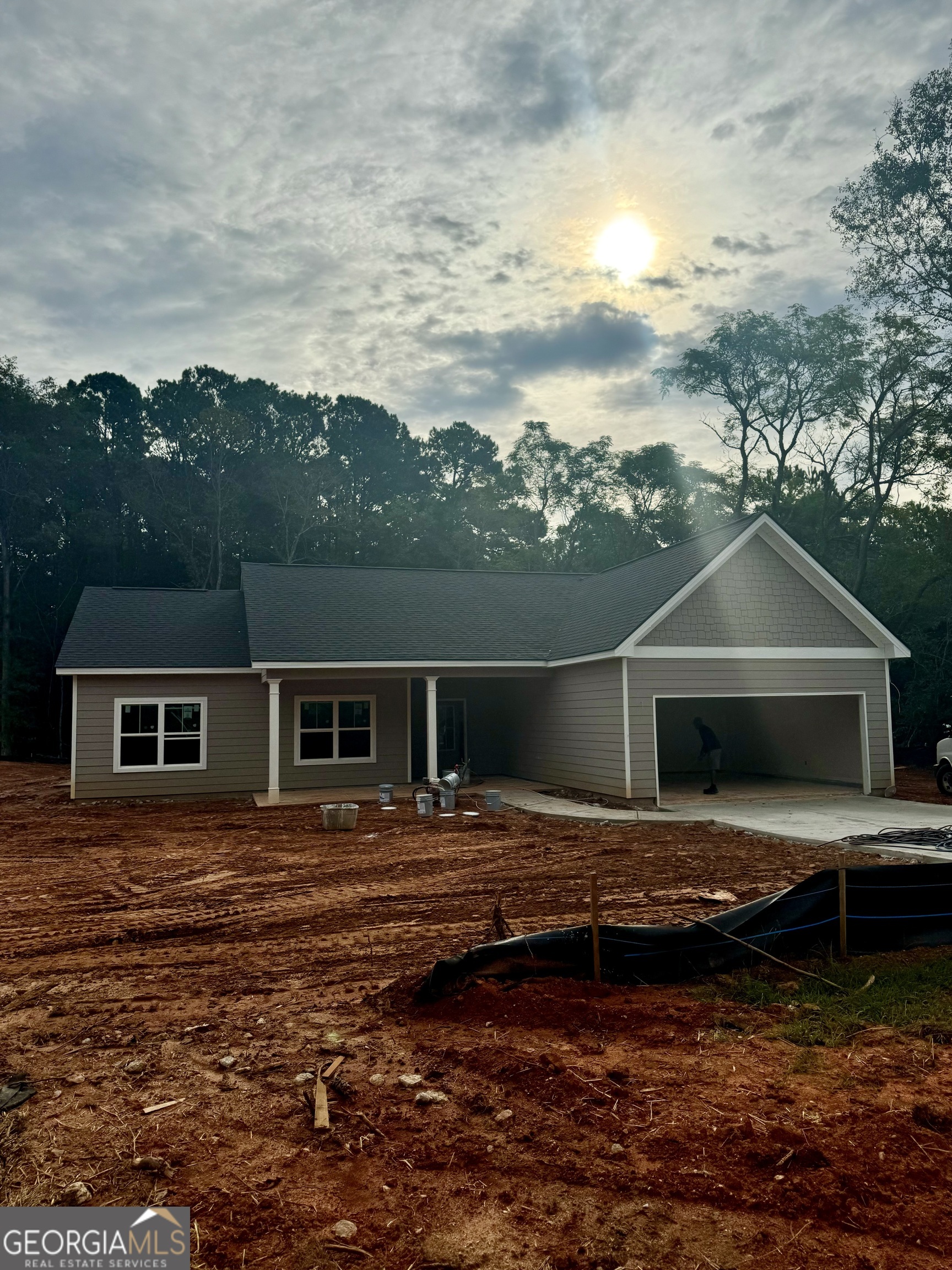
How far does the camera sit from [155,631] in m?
18.2

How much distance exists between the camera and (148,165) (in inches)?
507

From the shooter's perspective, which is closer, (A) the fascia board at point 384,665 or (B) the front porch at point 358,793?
(B) the front porch at point 358,793

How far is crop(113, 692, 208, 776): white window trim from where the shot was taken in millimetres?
16500

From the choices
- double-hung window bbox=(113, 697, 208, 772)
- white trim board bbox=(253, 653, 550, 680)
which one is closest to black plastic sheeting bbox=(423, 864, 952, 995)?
white trim board bbox=(253, 653, 550, 680)

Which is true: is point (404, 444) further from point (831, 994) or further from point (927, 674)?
point (831, 994)

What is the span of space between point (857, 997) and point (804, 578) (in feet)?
A: 39.9

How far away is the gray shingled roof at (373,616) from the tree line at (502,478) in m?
11.2

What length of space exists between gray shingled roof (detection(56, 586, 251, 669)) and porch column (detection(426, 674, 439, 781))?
4.08 metres

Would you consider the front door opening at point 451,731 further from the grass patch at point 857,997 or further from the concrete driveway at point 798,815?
the grass patch at point 857,997

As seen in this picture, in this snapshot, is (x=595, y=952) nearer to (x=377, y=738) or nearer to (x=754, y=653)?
(x=754, y=653)

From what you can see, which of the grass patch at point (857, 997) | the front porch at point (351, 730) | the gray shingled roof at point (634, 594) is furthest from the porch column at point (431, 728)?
the grass patch at point (857, 997)

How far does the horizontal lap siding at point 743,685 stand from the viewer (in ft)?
47.4

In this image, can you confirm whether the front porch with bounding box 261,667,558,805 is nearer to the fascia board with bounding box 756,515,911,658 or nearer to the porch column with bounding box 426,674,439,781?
the porch column with bounding box 426,674,439,781

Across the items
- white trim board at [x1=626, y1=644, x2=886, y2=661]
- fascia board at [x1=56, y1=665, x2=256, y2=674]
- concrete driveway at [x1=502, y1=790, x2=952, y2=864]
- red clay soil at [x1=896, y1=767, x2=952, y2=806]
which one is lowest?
red clay soil at [x1=896, y1=767, x2=952, y2=806]
